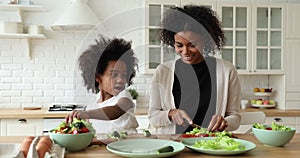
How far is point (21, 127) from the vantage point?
3.54 meters

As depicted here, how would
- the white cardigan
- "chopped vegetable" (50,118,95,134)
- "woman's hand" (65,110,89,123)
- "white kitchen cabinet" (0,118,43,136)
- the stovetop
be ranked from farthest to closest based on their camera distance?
the stovetop, "white kitchen cabinet" (0,118,43,136), the white cardigan, "woman's hand" (65,110,89,123), "chopped vegetable" (50,118,95,134)

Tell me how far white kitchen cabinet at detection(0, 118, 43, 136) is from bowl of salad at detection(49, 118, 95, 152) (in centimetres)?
211

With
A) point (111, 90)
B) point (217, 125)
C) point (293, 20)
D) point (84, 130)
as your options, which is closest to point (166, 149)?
point (84, 130)

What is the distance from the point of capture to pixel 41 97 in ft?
13.5

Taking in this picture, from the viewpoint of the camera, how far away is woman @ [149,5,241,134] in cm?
211

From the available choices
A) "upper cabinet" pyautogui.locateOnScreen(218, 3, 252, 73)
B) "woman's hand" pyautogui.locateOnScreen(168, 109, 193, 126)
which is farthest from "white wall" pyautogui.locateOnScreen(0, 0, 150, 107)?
"woman's hand" pyautogui.locateOnScreen(168, 109, 193, 126)

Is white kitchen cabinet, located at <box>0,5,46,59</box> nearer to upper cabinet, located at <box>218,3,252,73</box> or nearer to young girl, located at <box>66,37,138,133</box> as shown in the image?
young girl, located at <box>66,37,138,133</box>

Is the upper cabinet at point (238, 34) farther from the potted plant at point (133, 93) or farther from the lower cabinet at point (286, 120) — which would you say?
the potted plant at point (133, 93)

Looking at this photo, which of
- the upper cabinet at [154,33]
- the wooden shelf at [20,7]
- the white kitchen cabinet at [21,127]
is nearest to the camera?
the white kitchen cabinet at [21,127]

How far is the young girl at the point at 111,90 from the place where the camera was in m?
2.02

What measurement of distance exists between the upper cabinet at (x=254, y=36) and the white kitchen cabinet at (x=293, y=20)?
7 cm

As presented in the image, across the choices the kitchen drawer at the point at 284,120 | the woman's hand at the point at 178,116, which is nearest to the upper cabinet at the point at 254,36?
the kitchen drawer at the point at 284,120

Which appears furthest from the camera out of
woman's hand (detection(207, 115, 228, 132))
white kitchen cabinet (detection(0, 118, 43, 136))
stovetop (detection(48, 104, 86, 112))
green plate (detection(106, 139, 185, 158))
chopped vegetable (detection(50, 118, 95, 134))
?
stovetop (detection(48, 104, 86, 112))

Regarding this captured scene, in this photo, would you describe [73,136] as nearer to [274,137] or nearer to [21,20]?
[274,137]
